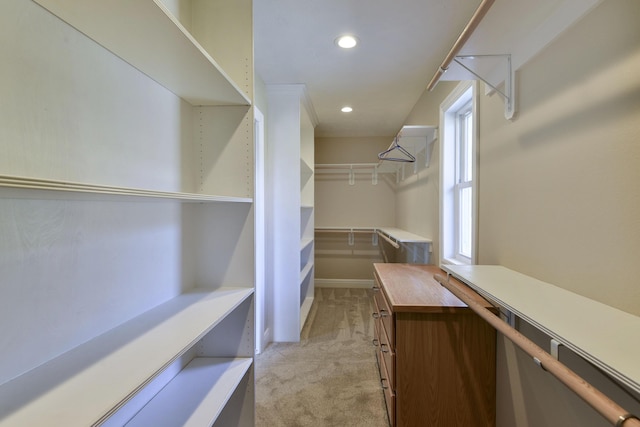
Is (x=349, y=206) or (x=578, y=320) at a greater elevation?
(x=349, y=206)

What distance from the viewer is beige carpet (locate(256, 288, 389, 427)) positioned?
1.83 metres

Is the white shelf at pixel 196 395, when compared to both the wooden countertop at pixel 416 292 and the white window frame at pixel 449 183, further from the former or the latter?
the white window frame at pixel 449 183

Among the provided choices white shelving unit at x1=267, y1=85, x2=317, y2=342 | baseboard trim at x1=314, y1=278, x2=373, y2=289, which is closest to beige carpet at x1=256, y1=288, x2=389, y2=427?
white shelving unit at x1=267, y1=85, x2=317, y2=342

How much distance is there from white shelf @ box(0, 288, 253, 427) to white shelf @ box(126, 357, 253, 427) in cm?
33

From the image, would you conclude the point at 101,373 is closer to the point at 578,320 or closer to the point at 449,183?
the point at 578,320

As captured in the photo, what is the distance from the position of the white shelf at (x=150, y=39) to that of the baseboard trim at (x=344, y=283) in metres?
3.99

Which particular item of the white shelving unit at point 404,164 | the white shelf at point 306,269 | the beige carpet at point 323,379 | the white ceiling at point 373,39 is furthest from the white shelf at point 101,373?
the white shelf at point 306,269

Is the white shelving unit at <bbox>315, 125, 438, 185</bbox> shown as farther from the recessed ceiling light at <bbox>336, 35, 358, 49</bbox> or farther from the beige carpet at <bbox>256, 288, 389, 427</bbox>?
the beige carpet at <bbox>256, 288, 389, 427</bbox>

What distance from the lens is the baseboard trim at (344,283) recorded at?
15.5 ft

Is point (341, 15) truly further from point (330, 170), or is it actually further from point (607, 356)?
point (330, 170)

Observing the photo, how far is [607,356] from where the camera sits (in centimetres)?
59

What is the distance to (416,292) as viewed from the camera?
65.8 inches

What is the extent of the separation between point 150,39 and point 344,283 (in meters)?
4.36

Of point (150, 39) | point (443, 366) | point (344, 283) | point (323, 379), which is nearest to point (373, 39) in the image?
point (150, 39)
